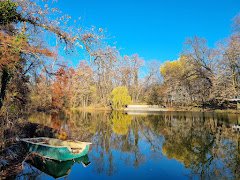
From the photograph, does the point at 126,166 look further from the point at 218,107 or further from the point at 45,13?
the point at 218,107

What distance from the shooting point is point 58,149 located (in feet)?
28.9

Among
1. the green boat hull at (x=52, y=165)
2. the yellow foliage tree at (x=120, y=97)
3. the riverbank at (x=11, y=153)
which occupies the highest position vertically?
the yellow foliage tree at (x=120, y=97)

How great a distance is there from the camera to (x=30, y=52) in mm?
7195

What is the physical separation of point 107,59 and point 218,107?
34673mm

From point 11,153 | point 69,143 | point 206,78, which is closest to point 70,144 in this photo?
point 69,143

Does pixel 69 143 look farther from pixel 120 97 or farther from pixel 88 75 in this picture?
pixel 120 97

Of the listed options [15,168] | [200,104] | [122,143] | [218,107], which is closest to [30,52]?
[15,168]

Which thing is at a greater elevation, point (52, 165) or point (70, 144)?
point (70, 144)

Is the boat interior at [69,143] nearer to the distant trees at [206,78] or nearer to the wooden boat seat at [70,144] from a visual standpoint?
the wooden boat seat at [70,144]

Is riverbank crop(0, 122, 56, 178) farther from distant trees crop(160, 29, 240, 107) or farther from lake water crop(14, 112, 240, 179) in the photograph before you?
distant trees crop(160, 29, 240, 107)

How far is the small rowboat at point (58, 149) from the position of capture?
29.1ft

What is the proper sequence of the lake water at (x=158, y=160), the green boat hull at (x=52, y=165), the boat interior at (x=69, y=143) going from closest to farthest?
1. the lake water at (x=158, y=160)
2. the green boat hull at (x=52, y=165)
3. the boat interior at (x=69, y=143)

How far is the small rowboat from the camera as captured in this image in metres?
8.88

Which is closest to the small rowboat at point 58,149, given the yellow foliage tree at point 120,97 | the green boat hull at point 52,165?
the green boat hull at point 52,165
